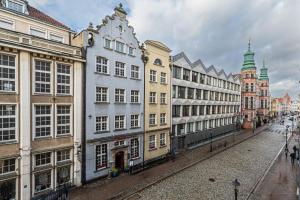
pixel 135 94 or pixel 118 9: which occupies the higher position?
pixel 118 9

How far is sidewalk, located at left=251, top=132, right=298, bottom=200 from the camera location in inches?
599

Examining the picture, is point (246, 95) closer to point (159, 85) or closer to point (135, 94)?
point (159, 85)

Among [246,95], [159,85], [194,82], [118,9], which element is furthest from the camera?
[246,95]

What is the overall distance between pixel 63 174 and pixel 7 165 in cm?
429

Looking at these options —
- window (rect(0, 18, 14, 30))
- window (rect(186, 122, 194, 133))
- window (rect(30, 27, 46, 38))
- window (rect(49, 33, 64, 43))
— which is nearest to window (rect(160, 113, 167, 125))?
window (rect(186, 122, 194, 133))

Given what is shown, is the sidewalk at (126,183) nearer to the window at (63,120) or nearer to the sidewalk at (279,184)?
the window at (63,120)

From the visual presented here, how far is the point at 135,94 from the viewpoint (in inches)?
874

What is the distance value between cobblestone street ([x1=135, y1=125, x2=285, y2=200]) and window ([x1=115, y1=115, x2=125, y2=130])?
7005 mm

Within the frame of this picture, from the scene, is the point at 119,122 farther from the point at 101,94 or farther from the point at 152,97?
the point at 152,97

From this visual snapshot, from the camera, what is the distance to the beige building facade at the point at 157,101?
2355 centimetres

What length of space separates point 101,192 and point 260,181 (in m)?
15.1

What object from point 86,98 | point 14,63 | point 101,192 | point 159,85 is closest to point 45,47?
point 14,63

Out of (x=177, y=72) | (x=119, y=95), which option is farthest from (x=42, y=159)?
(x=177, y=72)

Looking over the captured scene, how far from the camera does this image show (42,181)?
15133mm
